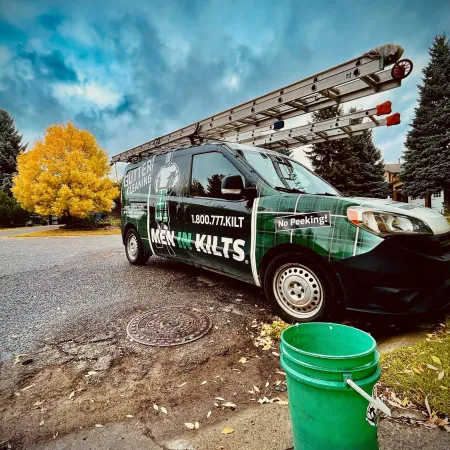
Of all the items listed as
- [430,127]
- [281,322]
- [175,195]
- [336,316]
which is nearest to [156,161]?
[175,195]

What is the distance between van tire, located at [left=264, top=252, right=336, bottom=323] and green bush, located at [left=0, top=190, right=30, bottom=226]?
28208 millimetres

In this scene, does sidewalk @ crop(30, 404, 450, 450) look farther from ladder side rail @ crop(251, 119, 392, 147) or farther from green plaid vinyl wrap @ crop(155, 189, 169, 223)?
ladder side rail @ crop(251, 119, 392, 147)

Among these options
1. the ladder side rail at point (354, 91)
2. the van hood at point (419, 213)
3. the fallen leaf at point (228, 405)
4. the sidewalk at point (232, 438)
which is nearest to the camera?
the sidewalk at point (232, 438)

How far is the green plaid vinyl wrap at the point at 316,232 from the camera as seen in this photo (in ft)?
9.12

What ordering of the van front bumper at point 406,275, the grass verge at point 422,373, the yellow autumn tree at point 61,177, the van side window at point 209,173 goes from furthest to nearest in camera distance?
the yellow autumn tree at point 61,177
the van side window at point 209,173
the van front bumper at point 406,275
the grass verge at point 422,373

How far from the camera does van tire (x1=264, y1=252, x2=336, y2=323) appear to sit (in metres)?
3.03

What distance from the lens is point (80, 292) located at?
484cm

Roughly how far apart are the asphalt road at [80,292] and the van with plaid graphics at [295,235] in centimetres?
67

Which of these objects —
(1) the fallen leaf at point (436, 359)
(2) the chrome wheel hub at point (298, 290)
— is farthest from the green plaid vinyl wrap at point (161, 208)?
Result: (1) the fallen leaf at point (436, 359)

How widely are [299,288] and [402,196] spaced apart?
3397 cm

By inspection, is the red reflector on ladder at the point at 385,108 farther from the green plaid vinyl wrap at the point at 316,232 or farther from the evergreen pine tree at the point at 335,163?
the evergreen pine tree at the point at 335,163

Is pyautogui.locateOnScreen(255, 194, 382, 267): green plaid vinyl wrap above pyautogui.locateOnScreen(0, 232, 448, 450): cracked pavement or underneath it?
above

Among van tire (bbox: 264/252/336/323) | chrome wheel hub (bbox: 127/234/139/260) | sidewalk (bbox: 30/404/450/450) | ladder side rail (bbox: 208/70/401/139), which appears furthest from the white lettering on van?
chrome wheel hub (bbox: 127/234/139/260)

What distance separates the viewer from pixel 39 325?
358cm
